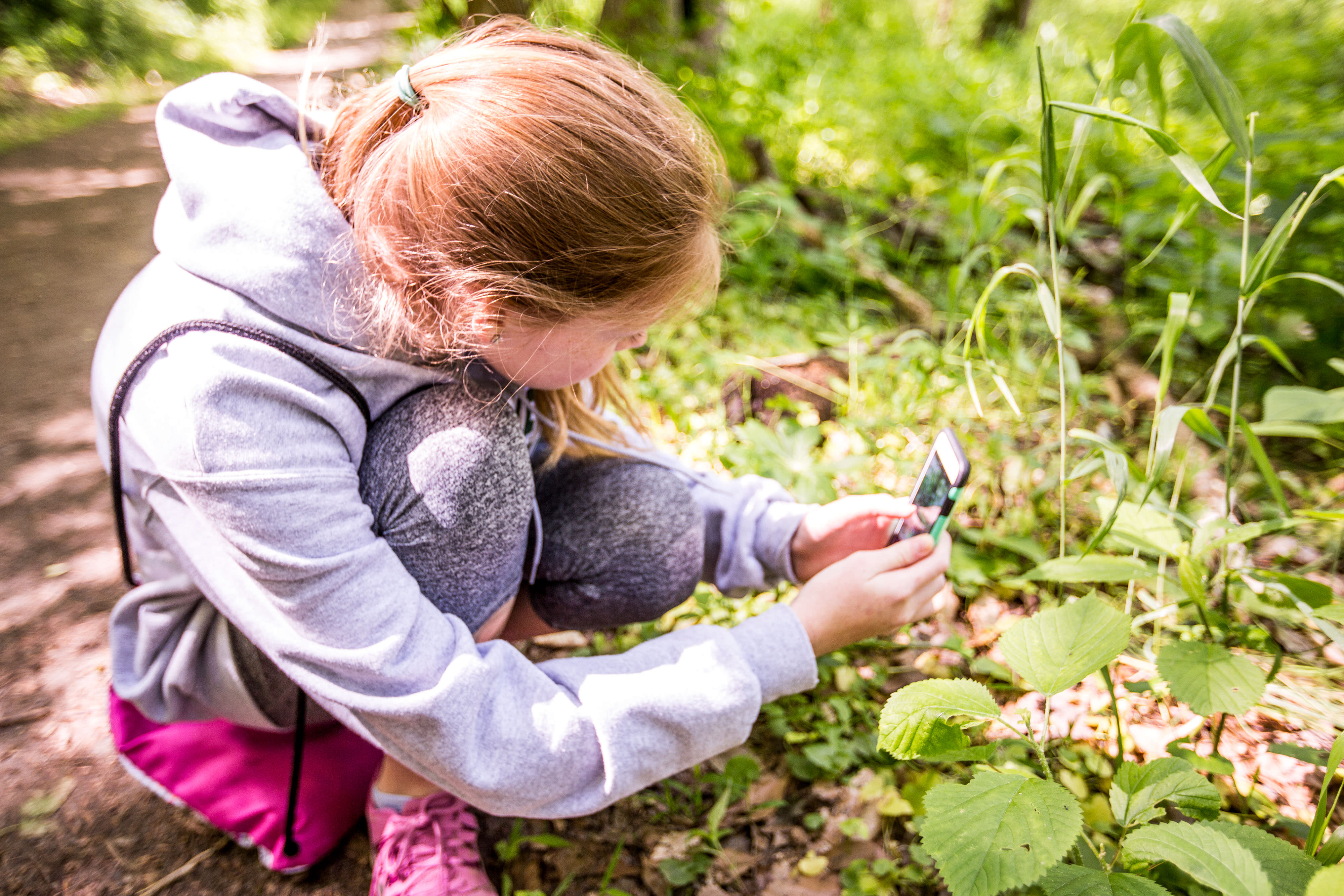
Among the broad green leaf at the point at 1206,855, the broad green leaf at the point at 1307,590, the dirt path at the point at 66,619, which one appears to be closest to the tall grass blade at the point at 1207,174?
the broad green leaf at the point at 1307,590

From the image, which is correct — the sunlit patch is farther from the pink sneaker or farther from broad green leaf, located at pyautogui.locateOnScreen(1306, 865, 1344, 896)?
broad green leaf, located at pyautogui.locateOnScreen(1306, 865, 1344, 896)

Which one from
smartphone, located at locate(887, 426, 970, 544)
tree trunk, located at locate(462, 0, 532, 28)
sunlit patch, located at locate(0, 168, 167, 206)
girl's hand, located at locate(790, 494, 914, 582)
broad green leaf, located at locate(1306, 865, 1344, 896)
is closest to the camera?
broad green leaf, located at locate(1306, 865, 1344, 896)

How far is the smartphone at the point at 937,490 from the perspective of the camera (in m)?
0.95

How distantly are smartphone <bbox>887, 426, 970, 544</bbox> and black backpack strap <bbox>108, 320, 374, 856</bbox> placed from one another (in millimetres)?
785

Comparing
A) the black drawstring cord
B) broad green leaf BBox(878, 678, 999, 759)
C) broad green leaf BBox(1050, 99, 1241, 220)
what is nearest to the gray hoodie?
the black drawstring cord

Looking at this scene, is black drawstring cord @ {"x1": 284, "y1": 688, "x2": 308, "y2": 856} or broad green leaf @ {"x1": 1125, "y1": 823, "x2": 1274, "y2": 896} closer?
broad green leaf @ {"x1": 1125, "y1": 823, "x2": 1274, "y2": 896}

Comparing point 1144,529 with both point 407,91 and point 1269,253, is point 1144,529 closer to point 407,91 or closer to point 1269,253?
point 1269,253

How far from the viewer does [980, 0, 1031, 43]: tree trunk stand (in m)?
8.41

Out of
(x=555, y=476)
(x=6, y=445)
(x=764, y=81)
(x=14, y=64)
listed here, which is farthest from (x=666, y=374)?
(x=14, y=64)

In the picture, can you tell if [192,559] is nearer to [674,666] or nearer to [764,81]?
[674,666]

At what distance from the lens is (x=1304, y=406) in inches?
42.0

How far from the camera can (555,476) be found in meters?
1.29

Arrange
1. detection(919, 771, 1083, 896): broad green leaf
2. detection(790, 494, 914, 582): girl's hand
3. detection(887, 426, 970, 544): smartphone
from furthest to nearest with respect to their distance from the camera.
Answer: detection(790, 494, 914, 582): girl's hand → detection(887, 426, 970, 544): smartphone → detection(919, 771, 1083, 896): broad green leaf

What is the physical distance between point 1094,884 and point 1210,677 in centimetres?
31
